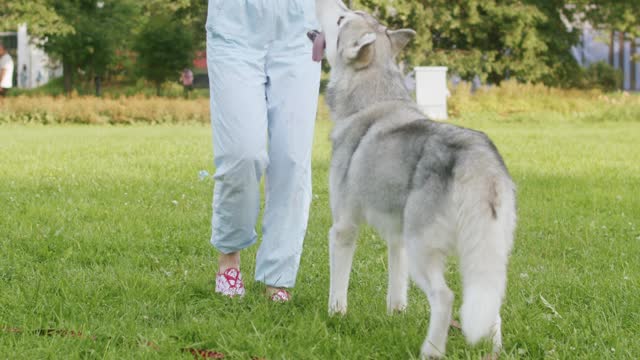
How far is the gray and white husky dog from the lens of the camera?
3178 mm

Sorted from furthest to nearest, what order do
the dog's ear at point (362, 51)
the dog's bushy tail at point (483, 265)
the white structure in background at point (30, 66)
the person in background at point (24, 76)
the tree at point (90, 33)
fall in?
1. the person in background at point (24, 76)
2. the white structure in background at point (30, 66)
3. the tree at point (90, 33)
4. the dog's ear at point (362, 51)
5. the dog's bushy tail at point (483, 265)

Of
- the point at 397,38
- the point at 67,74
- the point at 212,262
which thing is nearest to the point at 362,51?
the point at 397,38

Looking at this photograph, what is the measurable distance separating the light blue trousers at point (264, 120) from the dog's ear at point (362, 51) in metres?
0.39

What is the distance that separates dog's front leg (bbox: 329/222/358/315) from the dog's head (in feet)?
2.93

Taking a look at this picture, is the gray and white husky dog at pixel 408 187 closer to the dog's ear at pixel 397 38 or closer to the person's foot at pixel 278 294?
the dog's ear at pixel 397 38

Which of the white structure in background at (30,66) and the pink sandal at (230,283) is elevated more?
the white structure in background at (30,66)

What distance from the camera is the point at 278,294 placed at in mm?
4633

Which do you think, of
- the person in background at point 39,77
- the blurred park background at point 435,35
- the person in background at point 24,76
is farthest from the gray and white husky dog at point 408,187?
the person in background at point 24,76

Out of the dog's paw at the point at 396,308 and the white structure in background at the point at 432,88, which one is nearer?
the dog's paw at the point at 396,308

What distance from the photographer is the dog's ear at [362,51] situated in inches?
163

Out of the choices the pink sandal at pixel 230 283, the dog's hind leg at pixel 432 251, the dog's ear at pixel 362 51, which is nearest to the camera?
the dog's hind leg at pixel 432 251

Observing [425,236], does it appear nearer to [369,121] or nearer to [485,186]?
[485,186]

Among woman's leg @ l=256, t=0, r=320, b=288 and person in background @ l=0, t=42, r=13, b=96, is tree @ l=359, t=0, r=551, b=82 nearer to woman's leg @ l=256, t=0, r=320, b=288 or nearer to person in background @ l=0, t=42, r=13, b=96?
person in background @ l=0, t=42, r=13, b=96

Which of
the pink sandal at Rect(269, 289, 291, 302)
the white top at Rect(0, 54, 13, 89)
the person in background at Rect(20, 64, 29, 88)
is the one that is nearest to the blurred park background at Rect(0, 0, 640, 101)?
the white top at Rect(0, 54, 13, 89)
